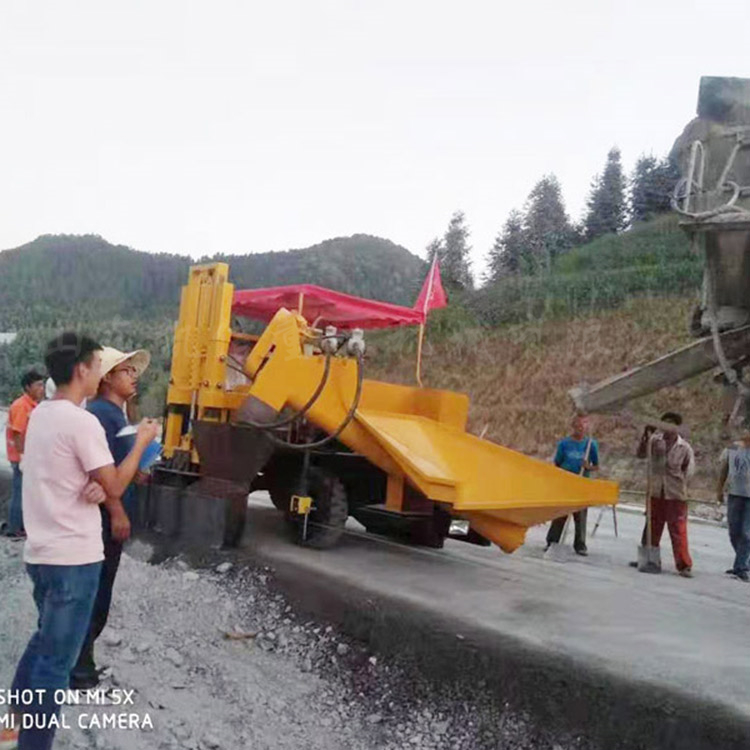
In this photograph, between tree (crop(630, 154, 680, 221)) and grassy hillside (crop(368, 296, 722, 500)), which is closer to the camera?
grassy hillside (crop(368, 296, 722, 500))

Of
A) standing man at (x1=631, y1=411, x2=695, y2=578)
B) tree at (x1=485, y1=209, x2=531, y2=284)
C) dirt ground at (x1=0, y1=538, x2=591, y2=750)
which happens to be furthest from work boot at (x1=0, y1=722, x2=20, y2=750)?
tree at (x1=485, y1=209, x2=531, y2=284)

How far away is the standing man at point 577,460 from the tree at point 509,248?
42.5 m

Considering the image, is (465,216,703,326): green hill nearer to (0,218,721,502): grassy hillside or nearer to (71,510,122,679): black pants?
(0,218,721,502): grassy hillside

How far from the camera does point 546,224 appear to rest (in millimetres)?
55406

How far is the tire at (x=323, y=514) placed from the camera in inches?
268

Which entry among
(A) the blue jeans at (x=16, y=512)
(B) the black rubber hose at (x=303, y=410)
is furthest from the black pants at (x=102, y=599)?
(A) the blue jeans at (x=16, y=512)

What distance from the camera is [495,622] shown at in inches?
191

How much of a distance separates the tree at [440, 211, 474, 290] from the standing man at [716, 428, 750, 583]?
4266 centimetres

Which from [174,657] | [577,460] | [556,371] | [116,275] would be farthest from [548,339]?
[116,275]

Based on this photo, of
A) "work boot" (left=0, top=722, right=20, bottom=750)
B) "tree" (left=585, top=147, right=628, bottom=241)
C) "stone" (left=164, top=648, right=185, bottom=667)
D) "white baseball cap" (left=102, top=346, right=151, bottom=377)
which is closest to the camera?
"work boot" (left=0, top=722, right=20, bottom=750)

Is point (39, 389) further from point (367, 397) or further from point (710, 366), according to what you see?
point (710, 366)

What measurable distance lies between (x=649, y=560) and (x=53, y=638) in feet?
20.1

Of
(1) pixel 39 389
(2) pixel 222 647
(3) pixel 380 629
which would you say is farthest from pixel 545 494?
(1) pixel 39 389

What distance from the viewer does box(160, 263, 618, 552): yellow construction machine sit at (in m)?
6.24
